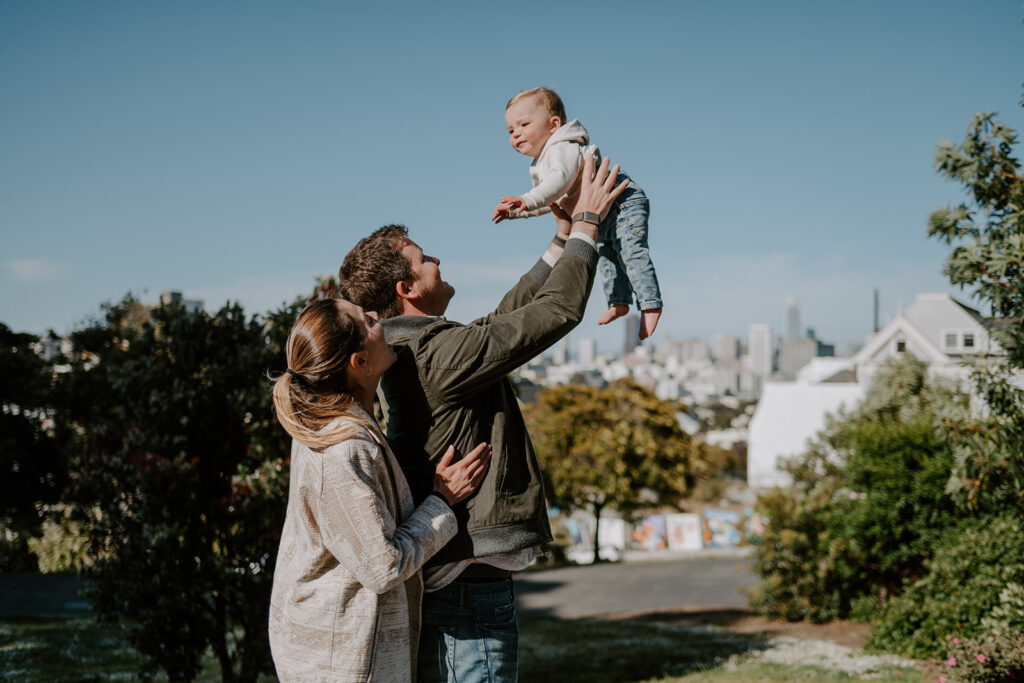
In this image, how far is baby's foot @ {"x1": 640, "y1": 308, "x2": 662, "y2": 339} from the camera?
114 inches

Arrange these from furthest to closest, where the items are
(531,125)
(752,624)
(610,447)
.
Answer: (610,447) < (752,624) < (531,125)

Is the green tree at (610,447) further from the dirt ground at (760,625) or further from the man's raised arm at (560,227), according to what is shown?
the man's raised arm at (560,227)

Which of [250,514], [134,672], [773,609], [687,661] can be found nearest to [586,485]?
[773,609]

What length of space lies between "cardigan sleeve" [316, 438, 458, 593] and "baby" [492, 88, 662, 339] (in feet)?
3.55

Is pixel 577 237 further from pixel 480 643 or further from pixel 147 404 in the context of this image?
pixel 147 404

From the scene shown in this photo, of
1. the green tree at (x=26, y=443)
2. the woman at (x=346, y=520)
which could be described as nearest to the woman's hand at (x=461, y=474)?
the woman at (x=346, y=520)

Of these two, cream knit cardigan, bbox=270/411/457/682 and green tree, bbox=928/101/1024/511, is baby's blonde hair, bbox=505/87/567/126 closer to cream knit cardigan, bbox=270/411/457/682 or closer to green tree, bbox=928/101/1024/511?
cream knit cardigan, bbox=270/411/457/682

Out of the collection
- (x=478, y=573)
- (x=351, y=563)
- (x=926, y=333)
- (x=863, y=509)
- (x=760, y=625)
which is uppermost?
(x=926, y=333)

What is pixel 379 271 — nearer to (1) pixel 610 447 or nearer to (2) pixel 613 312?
Result: (2) pixel 613 312

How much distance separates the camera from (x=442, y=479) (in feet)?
8.17

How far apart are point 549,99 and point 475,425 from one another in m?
1.49

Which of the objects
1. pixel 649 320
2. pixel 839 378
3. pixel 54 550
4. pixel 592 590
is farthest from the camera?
pixel 839 378

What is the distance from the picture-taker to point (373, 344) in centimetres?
243

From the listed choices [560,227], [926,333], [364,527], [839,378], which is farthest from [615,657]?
[839,378]
